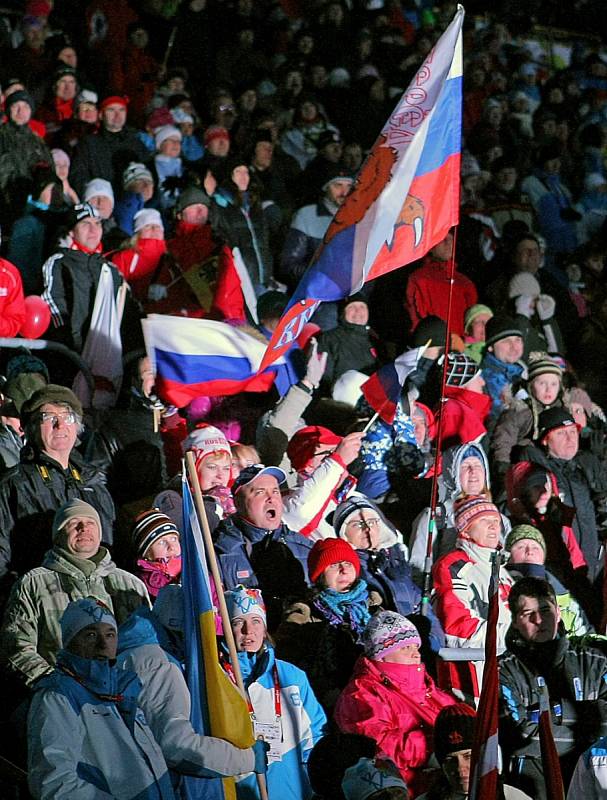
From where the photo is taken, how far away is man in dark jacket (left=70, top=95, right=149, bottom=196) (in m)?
13.2

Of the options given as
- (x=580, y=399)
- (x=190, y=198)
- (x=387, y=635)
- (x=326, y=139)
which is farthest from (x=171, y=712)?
(x=326, y=139)

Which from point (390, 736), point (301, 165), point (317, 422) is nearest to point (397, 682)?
point (390, 736)

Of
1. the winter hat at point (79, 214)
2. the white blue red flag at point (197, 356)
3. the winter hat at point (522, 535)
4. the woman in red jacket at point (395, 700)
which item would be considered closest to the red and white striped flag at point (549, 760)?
Answer: the woman in red jacket at point (395, 700)

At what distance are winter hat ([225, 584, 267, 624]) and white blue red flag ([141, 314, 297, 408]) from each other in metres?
2.04

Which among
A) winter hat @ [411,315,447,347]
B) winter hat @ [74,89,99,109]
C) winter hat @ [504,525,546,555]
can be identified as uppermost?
winter hat @ [74,89,99,109]

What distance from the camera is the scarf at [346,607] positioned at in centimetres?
777

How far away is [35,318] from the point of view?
10.1 metres

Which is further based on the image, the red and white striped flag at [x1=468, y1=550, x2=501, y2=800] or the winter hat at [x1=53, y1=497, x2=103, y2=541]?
the winter hat at [x1=53, y1=497, x2=103, y2=541]

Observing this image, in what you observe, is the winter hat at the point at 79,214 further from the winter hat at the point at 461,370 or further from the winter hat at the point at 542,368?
the winter hat at the point at 542,368

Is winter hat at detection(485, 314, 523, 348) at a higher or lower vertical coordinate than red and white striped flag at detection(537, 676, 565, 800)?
lower

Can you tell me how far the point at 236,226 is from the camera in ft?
42.3

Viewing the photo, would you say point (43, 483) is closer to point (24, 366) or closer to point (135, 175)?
point (24, 366)

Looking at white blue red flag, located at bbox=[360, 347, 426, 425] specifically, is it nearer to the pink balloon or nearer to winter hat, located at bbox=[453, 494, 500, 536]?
winter hat, located at bbox=[453, 494, 500, 536]

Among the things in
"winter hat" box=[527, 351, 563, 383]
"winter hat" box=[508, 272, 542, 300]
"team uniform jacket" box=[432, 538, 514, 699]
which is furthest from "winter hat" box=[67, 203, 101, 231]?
"team uniform jacket" box=[432, 538, 514, 699]
